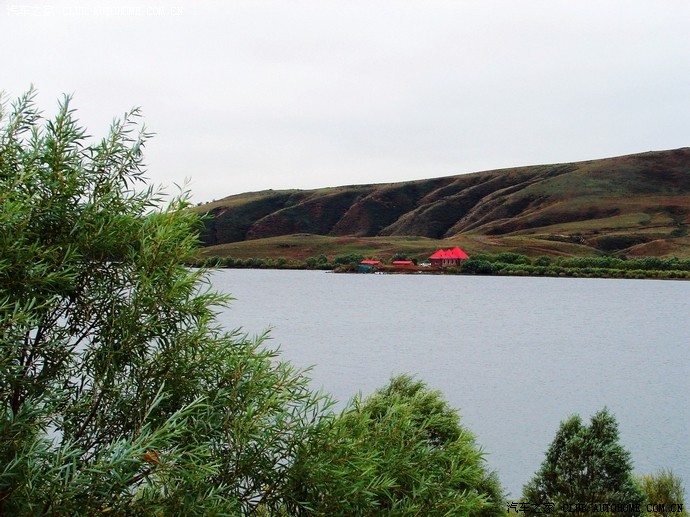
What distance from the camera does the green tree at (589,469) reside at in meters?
11.5

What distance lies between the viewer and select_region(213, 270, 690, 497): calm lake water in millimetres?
26203

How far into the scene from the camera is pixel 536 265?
133m

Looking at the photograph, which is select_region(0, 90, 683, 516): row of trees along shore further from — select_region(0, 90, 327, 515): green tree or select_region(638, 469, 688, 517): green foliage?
select_region(638, 469, 688, 517): green foliage

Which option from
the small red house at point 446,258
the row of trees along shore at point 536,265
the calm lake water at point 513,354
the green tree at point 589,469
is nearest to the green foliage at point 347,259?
the row of trees along shore at point 536,265

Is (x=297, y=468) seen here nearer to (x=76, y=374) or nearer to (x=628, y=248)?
(x=76, y=374)

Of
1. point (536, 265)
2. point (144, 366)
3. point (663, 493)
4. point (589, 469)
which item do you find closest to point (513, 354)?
point (663, 493)

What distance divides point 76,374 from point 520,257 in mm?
134882

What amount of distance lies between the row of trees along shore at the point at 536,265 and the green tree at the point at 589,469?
333ft

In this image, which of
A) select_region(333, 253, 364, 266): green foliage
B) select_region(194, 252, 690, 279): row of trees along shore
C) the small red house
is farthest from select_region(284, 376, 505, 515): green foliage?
the small red house

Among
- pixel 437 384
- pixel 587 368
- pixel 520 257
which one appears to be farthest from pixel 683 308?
pixel 520 257

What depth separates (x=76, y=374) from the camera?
15.8 feet

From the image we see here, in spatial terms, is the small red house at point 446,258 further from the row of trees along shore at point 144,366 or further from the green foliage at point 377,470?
the row of trees along shore at point 144,366

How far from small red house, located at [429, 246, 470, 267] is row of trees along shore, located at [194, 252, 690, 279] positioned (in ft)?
8.95

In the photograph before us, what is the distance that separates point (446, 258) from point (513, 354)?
9949 centimetres
